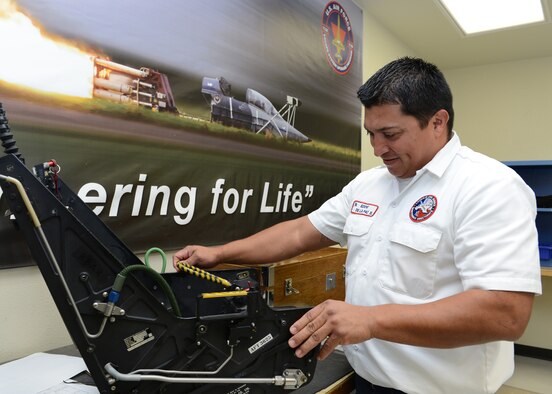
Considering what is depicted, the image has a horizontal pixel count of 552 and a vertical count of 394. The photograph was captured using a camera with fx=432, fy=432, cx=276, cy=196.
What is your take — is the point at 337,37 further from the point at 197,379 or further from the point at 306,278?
the point at 197,379

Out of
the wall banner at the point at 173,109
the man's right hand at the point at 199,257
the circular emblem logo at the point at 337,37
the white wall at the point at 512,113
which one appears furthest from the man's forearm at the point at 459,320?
the white wall at the point at 512,113

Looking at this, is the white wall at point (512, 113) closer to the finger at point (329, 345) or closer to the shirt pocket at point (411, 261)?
the shirt pocket at point (411, 261)

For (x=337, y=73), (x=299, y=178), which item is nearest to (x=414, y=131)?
(x=299, y=178)

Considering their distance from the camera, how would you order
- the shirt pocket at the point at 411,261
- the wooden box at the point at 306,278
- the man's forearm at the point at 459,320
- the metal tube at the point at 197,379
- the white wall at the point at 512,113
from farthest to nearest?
the white wall at the point at 512,113 < the wooden box at the point at 306,278 < the shirt pocket at the point at 411,261 < the man's forearm at the point at 459,320 < the metal tube at the point at 197,379

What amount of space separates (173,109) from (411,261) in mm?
1080

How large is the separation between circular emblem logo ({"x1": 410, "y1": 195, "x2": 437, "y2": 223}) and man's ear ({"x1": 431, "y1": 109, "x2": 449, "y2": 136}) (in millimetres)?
191

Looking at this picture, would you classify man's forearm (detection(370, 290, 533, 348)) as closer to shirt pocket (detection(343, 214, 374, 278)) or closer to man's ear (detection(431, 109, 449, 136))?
shirt pocket (detection(343, 214, 374, 278))

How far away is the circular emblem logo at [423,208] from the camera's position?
3.70 ft

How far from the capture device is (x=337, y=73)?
9.29 ft

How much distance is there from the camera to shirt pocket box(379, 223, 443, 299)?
3.57ft

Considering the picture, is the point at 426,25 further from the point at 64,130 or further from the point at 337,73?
the point at 64,130

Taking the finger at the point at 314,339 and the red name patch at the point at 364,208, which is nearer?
the finger at the point at 314,339

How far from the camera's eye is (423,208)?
115 centimetres

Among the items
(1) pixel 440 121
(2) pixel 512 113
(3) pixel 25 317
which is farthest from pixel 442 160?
(2) pixel 512 113
